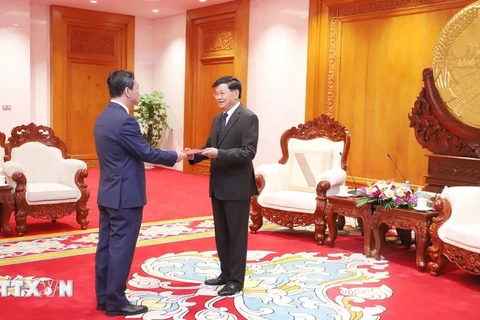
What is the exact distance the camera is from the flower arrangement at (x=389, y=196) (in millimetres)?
4500

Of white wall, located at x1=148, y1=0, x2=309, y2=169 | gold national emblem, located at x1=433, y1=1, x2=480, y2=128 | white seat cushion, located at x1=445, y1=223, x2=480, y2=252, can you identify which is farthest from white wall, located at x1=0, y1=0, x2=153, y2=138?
white seat cushion, located at x1=445, y1=223, x2=480, y2=252

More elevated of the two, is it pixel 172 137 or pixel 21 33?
pixel 21 33

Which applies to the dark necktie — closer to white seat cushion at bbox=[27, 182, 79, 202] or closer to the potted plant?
white seat cushion at bbox=[27, 182, 79, 202]

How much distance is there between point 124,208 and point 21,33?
26.6 ft

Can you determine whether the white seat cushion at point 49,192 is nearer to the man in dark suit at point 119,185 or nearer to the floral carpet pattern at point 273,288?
the floral carpet pattern at point 273,288

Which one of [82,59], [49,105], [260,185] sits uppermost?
[82,59]

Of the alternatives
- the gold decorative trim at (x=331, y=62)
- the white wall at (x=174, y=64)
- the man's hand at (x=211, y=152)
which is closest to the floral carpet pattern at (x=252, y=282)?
the man's hand at (x=211, y=152)

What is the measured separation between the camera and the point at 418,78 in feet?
24.0

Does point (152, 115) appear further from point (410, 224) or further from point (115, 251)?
point (115, 251)

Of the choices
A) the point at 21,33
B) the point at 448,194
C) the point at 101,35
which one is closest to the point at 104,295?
the point at 448,194

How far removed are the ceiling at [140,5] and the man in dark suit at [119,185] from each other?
23.5 ft

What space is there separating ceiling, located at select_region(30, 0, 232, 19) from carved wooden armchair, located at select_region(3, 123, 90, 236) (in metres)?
4.81

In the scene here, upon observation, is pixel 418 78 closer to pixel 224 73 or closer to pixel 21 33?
pixel 224 73

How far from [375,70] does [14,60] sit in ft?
20.2
